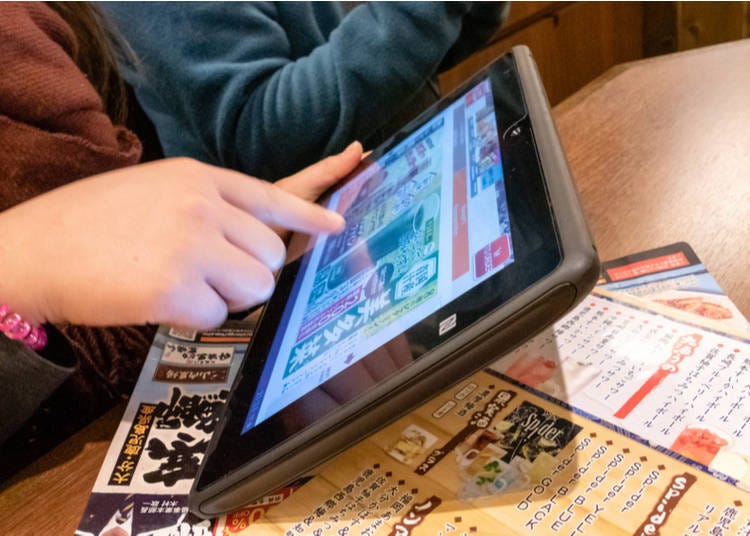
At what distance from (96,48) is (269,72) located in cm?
21

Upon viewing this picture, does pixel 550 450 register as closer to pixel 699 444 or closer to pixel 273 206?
pixel 699 444

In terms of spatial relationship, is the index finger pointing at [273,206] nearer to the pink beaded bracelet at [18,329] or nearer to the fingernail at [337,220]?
the fingernail at [337,220]

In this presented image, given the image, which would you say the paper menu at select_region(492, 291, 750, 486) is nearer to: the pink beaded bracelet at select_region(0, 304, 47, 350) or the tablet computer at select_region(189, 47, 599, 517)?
the tablet computer at select_region(189, 47, 599, 517)

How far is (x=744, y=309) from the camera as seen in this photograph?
0.45 m

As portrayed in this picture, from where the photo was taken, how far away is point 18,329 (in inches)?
17.8

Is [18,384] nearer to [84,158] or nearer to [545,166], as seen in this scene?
[84,158]

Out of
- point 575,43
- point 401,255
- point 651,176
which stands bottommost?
point 575,43

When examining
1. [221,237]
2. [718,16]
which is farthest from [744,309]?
[718,16]

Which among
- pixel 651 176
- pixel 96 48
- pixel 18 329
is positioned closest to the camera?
pixel 18 329

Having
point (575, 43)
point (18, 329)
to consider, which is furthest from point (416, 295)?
point (575, 43)

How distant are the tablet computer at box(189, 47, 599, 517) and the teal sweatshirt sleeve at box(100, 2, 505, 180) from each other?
33cm

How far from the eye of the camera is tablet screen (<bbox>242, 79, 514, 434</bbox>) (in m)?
0.35

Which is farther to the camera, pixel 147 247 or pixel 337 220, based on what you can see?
pixel 337 220

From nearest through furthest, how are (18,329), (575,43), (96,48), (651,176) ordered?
(18,329)
(651,176)
(96,48)
(575,43)
